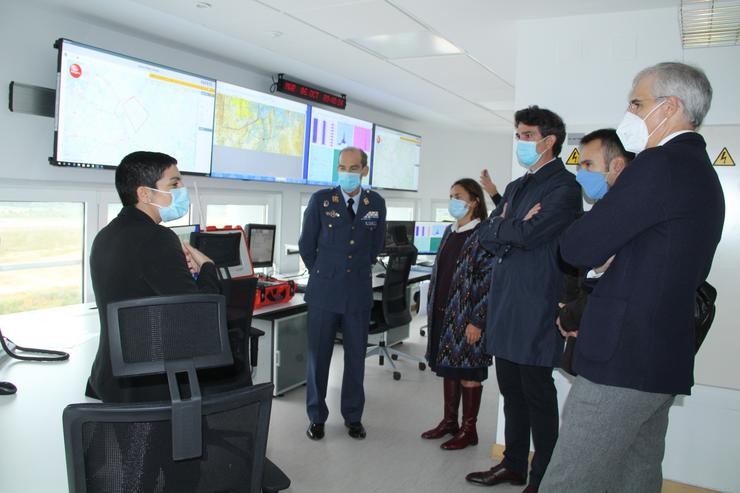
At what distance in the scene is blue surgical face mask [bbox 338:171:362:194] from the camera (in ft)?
10.5

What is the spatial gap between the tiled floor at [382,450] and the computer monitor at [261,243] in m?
0.99

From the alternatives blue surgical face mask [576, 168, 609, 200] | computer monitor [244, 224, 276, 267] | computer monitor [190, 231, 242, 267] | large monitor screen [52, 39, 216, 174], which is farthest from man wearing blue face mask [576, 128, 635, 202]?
large monitor screen [52, 39, 216, 174]

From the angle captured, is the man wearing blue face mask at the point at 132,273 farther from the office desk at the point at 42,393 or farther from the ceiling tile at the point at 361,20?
the ceiling tile at the point at 361,20

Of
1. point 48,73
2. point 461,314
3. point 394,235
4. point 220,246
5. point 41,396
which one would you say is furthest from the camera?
point 394,235

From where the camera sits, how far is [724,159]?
112 inches

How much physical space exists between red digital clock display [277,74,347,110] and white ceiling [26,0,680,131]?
0.08 meters

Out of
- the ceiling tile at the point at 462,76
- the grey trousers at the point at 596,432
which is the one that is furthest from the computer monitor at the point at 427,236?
the grey trousers at the point at 596,432

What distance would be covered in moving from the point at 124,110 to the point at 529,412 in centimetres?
296

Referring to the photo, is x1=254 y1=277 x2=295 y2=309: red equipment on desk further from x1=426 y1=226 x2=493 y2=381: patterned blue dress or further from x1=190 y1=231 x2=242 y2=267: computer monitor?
x1=426 y1=226 x2=493 y2=381: patterned blue dress

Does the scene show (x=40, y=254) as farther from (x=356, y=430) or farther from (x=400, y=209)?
(x=400, y=209)

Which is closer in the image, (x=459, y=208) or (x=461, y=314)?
(x=461, y=314)

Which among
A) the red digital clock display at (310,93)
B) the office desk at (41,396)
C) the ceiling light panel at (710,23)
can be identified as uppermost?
the red digital clock display at (310,93)

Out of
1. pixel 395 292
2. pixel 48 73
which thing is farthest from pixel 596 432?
pixel 48 73

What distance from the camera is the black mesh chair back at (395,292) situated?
14.8 feet
